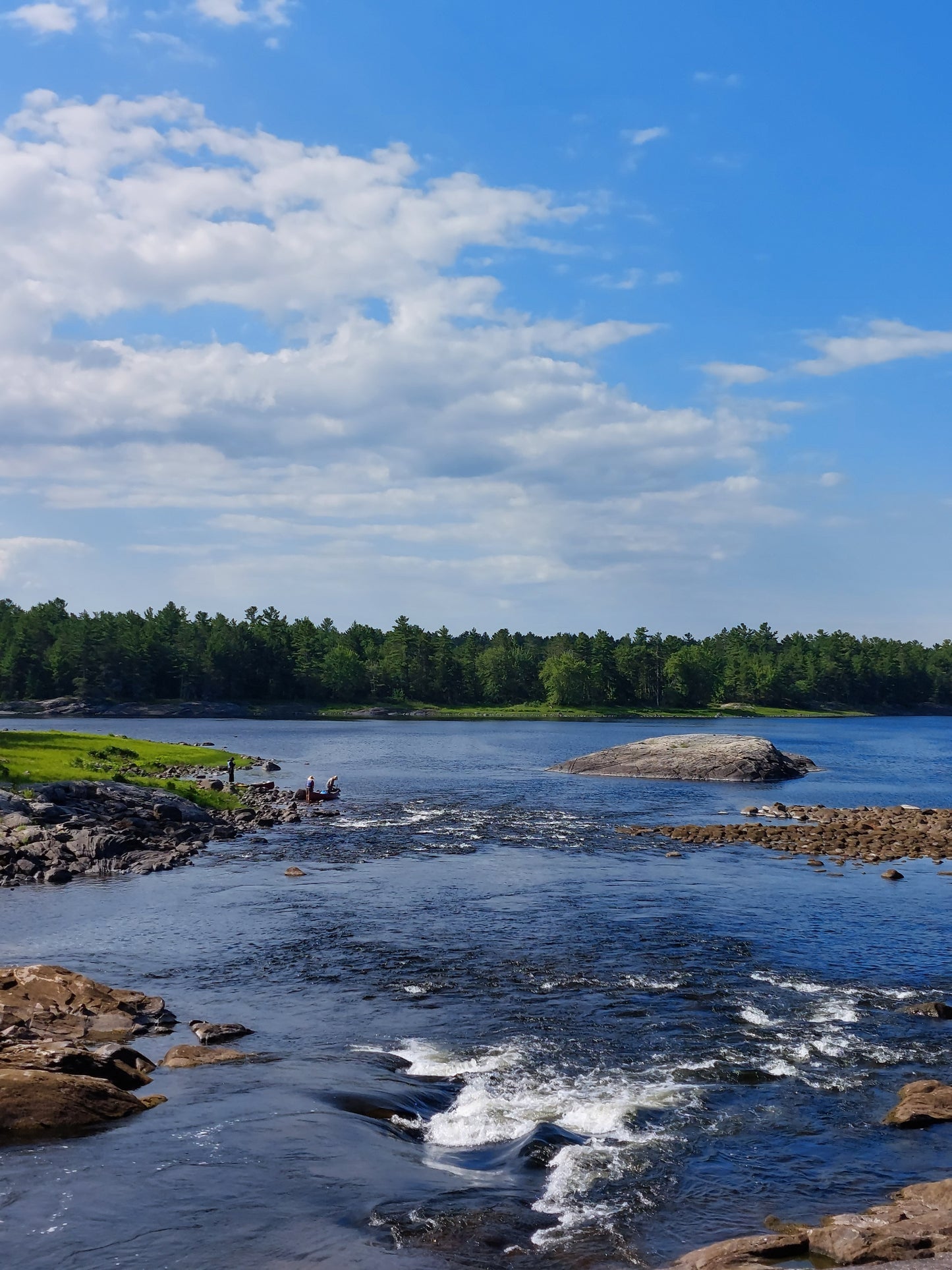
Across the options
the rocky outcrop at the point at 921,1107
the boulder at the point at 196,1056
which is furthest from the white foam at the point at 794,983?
the boulder at the point at 196,1056

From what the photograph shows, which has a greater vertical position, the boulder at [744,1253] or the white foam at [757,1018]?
the boulder at [744,1253]

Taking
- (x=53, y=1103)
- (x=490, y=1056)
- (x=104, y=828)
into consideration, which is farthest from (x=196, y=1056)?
(x=104, y=828)

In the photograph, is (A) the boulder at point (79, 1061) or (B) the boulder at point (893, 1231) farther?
(A) the boulder at point (79, 1061)

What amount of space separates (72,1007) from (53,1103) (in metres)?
6.67

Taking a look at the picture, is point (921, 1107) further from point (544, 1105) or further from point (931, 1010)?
point (544, 1105)

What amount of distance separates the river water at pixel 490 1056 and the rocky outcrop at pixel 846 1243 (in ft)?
2.77

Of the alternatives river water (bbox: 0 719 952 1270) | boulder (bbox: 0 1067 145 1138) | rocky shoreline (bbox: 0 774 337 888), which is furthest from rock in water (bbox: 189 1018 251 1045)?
rocky shoreline (bbox: 0 774 337 888)

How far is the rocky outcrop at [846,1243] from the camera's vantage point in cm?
1526

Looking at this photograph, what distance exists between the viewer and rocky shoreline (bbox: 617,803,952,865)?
58875mm

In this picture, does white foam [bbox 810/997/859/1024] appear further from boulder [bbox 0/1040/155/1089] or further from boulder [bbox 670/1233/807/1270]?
boulder [bbox 0/1040/155/1089]

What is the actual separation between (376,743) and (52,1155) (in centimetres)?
13274

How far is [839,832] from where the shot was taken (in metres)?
64.8

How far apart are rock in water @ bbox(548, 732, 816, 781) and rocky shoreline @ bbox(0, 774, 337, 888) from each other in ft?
148

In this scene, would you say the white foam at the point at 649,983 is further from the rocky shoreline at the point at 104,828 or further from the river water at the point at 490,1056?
the rocky shoreline at the point at 104,828
